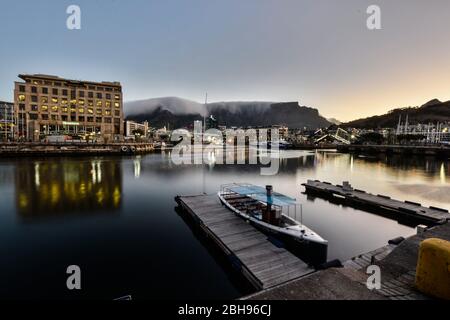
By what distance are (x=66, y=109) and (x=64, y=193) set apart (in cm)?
12368

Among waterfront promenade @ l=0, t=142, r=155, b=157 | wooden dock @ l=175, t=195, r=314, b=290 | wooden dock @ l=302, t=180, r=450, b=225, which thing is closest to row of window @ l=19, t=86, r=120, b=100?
waterfront promenade @ l=0, t=142, r=155, b=157

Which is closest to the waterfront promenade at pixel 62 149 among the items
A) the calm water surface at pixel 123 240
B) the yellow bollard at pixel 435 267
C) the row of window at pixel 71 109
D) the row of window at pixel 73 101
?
the row of window at pixel 71 109

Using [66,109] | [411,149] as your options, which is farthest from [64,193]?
[411,149]

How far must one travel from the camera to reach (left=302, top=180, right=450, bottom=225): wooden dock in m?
24.3

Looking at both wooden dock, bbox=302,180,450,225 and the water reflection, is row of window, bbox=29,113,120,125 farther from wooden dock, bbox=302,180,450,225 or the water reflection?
wooden dock, bbox=302,180,450,225

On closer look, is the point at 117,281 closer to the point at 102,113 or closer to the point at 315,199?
the point at 315,199

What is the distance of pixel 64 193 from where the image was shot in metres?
39.0

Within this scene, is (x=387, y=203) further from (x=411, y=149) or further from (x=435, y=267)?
(x=411, y=149)

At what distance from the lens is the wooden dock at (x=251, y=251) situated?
41.7 ft

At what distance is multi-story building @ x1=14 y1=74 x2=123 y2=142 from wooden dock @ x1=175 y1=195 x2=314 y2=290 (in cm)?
13499
